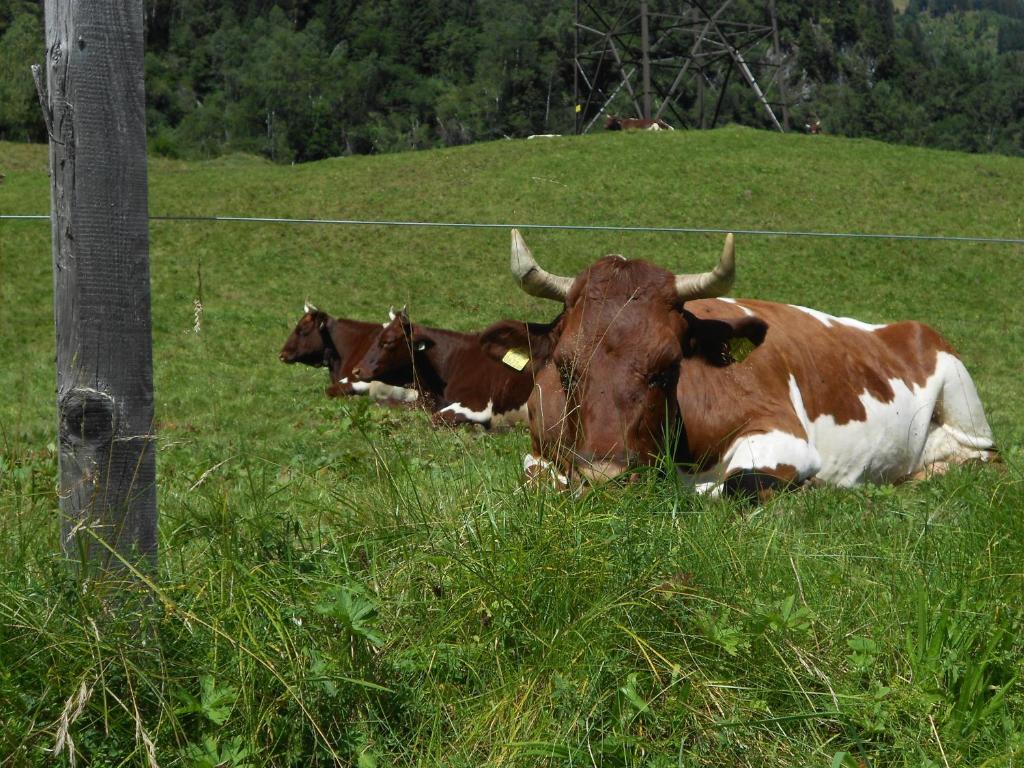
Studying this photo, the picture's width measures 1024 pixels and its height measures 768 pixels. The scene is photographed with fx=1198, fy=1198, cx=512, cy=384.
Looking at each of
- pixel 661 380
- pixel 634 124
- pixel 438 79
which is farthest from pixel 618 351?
pixel 438 79

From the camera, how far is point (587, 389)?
20.3 ft

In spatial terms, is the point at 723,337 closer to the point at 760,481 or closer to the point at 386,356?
the point at 760,481

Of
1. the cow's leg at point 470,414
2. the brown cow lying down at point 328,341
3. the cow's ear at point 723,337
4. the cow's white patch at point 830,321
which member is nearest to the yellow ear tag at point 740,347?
the cow's ear at point 723,337

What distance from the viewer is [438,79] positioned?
129 meters

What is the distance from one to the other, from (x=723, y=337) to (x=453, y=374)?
25.4 feet

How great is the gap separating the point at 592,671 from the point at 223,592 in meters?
1.09

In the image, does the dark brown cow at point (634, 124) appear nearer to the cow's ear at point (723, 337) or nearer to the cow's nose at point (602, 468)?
the cow's ear at point (723, 337)

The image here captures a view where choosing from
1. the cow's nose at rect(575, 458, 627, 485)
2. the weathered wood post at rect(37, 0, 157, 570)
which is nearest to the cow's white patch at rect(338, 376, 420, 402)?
the cow's nose at rect(575, 458, 627, 485)

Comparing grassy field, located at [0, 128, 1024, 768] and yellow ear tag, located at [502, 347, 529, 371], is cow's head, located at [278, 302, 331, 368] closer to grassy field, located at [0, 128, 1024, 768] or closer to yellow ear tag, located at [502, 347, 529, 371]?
yellow ear tag, located at [502, 347, 529, 371]

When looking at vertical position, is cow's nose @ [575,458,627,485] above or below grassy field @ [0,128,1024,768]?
below

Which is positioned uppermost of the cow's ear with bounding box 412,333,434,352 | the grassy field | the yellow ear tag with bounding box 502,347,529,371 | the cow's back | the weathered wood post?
the weathered wood post

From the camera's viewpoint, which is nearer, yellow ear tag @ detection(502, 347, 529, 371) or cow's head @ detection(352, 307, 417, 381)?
yellow ear tag @ detection(502, 347, 529, 371)

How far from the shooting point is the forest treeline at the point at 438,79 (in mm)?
110438

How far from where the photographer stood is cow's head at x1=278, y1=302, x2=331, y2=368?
57.4ft
